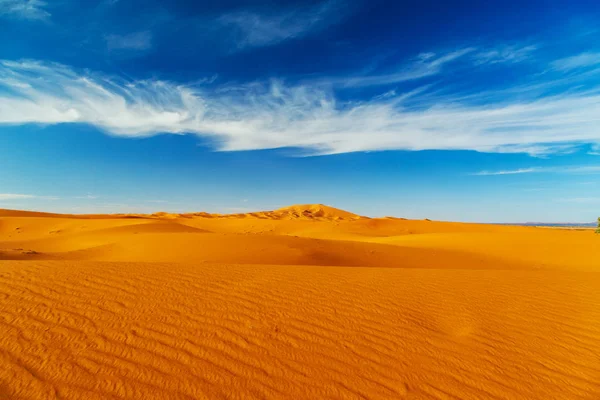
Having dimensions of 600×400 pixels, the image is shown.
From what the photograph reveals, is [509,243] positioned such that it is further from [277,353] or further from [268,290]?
[277,353]

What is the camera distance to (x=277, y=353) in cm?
379

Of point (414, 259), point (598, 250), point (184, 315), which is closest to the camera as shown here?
point (184, 315)

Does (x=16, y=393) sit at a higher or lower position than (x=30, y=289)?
lower

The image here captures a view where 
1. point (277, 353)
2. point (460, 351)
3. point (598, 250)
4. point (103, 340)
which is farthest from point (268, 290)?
point (598, 250)

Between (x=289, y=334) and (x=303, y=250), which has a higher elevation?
(x=303, y=250)

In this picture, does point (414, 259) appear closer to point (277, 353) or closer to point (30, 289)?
point (277, 353)

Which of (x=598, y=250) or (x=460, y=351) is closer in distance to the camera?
(x=460, y=351)

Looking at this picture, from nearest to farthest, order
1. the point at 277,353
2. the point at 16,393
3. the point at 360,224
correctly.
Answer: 1. the point at 16,393
2. the point at 277,353
3. the point at 360,224

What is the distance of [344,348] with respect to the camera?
156 inches

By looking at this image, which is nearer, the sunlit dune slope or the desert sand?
the desert sand

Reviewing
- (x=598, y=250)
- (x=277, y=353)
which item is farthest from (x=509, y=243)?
(x=277, y=353)

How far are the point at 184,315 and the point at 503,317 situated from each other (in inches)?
206

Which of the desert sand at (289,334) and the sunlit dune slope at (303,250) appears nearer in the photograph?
the desert sand at (289,334)

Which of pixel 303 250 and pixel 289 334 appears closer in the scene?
pixel 289 334
